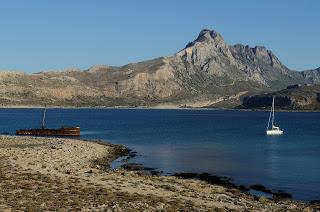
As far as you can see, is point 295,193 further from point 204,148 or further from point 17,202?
point 204,148

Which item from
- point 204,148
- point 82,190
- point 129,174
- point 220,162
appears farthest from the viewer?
point 204,148

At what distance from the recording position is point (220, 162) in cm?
7862

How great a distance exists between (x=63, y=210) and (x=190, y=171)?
36.9 metres

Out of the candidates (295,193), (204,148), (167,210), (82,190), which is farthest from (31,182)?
(204,148)

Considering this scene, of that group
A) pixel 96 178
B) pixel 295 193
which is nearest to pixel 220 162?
pixel 295 193

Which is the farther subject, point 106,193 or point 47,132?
point 47,132

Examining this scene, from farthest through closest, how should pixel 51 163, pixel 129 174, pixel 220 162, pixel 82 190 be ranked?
pixel 220 162 < pixel 51 163 < pixel 129 174 < pixel 82 190

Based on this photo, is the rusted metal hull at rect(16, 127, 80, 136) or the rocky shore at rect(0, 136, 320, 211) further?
the rusted metal hull at rect(16, 127, 80, 136)

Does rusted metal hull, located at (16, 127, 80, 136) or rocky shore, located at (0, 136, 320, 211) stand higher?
rocky shore, located at (0, 136, 320, 211)

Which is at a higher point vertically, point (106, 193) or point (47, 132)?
point (106, 193)

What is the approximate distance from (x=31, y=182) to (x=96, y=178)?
768 cm

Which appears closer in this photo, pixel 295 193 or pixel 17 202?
pixel 17 202

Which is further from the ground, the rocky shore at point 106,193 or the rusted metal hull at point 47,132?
the rocky shore at point 106,193

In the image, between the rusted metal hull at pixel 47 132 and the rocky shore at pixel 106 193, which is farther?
the rusted metal hull at pixel 47 132
